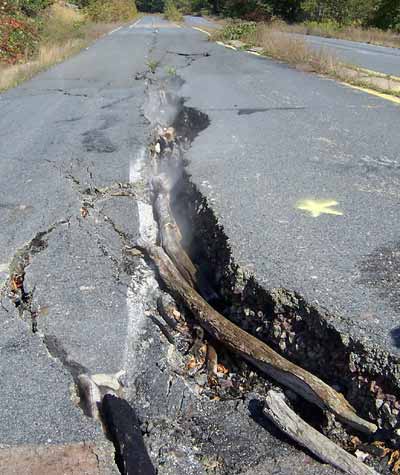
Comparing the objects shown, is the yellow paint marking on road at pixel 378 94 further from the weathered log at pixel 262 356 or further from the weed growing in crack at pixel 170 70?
the weathered log at pixel 262 356

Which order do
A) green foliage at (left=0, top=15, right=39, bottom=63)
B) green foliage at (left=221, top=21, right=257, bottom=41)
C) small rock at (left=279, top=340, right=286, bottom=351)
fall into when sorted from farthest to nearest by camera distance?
green foliage at (left=221, top=21, right=257, bottom=41)
green foliage at (left=0, top=15, right=39, bottom=63)
small rock at (left=279, top=340, right=286, bottom=351)

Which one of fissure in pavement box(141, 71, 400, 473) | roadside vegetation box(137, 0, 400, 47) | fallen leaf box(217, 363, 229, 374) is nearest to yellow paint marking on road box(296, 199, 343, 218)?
fissure in pavement box(141, 71, 400, 473)

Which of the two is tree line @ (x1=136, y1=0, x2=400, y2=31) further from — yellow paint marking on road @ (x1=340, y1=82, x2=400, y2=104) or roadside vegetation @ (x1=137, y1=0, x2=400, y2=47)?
yellow paint marking on road @ (x1=340, y1=82, x2=400, y2=104)

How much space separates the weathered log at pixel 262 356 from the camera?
2.26m

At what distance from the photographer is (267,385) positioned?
2592 millimetres

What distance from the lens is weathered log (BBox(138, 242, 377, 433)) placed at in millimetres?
2260

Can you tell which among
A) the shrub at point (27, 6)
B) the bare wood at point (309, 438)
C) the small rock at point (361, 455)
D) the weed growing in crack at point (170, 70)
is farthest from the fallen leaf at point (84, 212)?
the shrub at point (27, 6)

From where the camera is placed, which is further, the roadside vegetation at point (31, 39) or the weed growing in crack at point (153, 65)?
the roadside vegetation at point (31, 39)

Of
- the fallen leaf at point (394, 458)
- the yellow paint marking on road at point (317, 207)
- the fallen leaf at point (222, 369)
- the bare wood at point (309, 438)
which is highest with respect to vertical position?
the yellow paint marking on road at point (317, 207)

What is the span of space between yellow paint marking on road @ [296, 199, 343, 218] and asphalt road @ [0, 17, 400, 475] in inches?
0.8

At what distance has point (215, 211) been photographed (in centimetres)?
382

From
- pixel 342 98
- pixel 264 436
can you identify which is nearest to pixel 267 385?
pixel 264 436

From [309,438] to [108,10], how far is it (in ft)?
147

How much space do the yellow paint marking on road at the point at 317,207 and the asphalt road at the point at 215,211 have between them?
0.02 m
